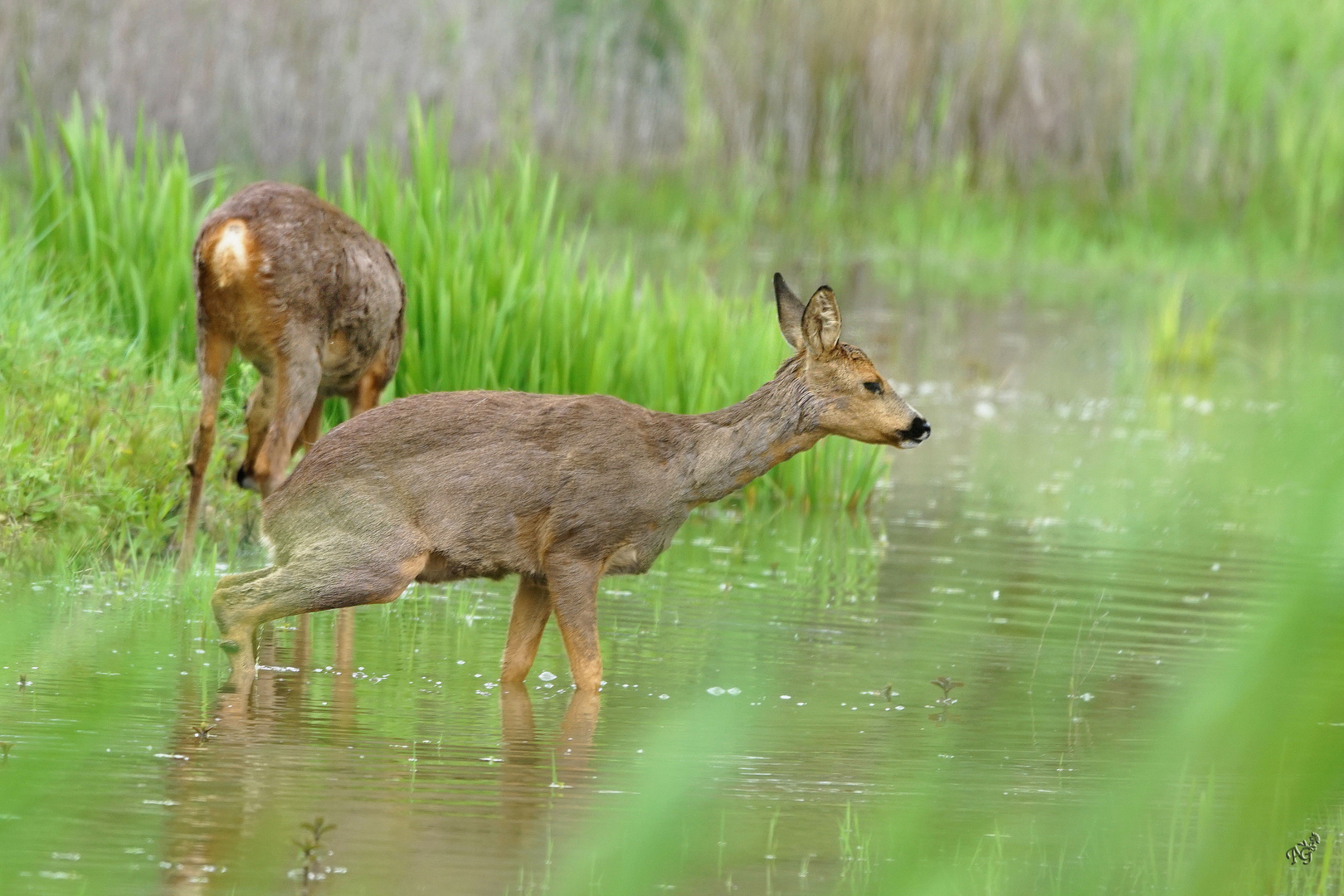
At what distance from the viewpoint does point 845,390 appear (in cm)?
665

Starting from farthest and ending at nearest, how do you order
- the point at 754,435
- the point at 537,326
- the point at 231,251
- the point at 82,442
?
the point at 537,326 < the point at 82,442 < the point at 231,251 < the point at 754,435

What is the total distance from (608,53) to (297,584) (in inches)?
701

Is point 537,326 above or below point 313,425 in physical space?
above

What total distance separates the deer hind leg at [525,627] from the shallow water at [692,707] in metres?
0.12

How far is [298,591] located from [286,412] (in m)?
1.99

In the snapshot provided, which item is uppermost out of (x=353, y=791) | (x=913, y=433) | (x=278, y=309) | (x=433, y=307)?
(x=433, y=307)

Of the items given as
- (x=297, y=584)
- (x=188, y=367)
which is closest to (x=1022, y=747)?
Result: (x=297, y=584)

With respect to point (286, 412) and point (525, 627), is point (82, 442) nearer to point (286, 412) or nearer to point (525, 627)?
point (286, 412)

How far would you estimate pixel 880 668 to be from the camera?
266 inches

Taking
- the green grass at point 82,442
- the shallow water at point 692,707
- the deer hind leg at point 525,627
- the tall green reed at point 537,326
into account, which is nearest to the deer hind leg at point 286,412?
the green grass at point 82,442

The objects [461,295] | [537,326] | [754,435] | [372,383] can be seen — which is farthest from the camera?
[537,326]

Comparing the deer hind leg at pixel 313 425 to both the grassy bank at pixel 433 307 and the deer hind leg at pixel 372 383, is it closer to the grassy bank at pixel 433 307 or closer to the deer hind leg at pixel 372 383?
the deer hind leg at pixel 372 383

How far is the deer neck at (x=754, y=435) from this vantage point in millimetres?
6535

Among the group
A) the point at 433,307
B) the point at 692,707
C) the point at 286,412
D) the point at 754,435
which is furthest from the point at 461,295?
the point at 692,707
